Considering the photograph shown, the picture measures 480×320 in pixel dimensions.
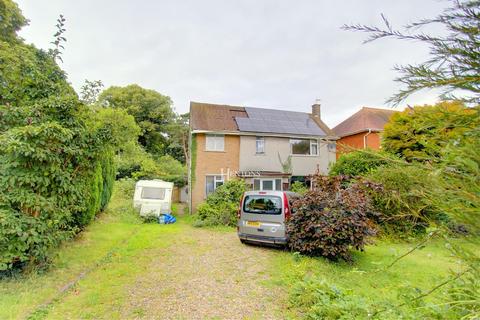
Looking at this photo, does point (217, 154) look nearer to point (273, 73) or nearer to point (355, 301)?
point (273, 73)

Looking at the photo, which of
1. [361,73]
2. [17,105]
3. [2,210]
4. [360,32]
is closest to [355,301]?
[361,73]

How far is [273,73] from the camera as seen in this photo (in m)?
13.0

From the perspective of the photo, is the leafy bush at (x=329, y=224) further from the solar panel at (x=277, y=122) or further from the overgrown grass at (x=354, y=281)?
the solar panel at (x=277, y=122)

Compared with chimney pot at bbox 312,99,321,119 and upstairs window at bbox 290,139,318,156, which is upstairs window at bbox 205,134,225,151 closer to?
upstairs window at bbox 290,139,318,156

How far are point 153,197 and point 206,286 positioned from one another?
8932 millimetres

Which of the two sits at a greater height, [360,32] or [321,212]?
[360,32]

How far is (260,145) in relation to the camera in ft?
51.5

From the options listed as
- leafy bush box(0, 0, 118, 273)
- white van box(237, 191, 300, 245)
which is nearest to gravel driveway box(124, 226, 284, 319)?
white van box(237, 191, 300, 245)

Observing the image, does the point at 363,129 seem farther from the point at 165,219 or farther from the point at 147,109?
the point at 147,109

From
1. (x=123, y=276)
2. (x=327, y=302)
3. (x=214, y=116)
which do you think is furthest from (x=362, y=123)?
(x=123, y=276)

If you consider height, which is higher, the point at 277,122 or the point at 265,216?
the point at 277,122

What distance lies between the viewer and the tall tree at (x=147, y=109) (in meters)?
28.5

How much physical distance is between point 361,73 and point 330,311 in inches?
123

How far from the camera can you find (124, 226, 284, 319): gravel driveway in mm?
3799
